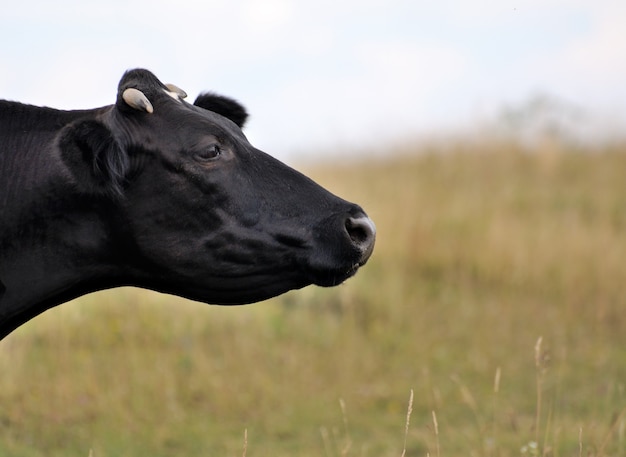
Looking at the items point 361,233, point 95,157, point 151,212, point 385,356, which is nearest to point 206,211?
point 151,212

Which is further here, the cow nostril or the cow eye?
the cow eye

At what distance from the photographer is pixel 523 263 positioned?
39.6 ft

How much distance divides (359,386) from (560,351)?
7.45 feet

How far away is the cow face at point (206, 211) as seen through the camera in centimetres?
370

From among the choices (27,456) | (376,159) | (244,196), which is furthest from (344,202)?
(376,159)

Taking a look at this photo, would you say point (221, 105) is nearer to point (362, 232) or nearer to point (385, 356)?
point (362, 232)

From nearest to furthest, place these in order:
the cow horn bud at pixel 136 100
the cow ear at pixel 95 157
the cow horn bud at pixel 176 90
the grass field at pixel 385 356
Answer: the cow ear at pixel 95 157
the cow horn bud at pixel 136 100
the cow horn bud at pixel 176 90
the grass field at pixel 385 356

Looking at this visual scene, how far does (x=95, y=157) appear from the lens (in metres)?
3.64

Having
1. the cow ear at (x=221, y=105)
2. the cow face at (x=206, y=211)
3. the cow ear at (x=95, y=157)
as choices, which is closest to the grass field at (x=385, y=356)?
the cow face at (x=206, y=211)

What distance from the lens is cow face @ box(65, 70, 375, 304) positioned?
3.70 m

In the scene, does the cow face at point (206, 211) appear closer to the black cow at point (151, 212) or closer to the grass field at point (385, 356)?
the black cow at point (151, 212)

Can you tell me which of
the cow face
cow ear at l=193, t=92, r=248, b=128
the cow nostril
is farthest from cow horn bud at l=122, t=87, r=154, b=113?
the cow nostril

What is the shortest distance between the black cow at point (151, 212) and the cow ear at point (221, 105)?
1.15 feet

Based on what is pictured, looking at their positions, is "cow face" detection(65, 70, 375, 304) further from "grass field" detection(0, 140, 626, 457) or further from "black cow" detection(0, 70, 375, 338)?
"grass field" detection(0, 140, 626, 457)
